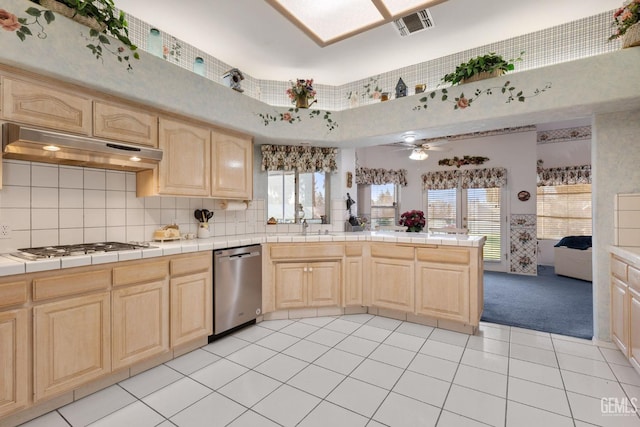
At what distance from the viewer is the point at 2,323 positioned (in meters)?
1.54

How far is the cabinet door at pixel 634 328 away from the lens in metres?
2.02

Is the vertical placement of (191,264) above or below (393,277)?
above

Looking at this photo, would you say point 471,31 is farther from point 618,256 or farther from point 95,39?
point 95,39

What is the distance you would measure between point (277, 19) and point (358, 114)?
1345 mm

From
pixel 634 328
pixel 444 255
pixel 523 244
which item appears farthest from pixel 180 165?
pixel 523 244

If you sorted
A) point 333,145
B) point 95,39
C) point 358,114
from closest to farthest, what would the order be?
point 95,39 → point 358,114 → point 333,145

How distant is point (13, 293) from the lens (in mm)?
1565

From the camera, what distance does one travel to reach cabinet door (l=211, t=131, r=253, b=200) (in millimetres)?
2979

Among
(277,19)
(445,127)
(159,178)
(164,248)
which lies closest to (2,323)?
(164,248)

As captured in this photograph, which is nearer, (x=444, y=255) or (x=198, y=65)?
(x=198, y=65)

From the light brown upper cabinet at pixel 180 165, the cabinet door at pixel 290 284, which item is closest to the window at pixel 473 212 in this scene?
the cabinet door at pixel 290 284

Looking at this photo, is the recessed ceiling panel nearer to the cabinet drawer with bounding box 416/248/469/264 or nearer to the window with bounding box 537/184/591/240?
the cabinet drawer with bounding box 416/248/469/264

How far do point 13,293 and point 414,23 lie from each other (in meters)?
3.44

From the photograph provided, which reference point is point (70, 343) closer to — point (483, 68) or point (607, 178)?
point (483, 68)
